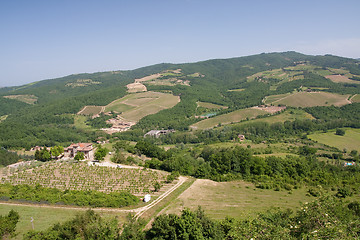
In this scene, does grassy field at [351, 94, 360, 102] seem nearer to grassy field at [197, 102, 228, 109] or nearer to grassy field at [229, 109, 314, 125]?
grassy field at [229, 109, 314, 125]

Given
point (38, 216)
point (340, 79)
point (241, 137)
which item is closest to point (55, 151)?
point (38, 216)

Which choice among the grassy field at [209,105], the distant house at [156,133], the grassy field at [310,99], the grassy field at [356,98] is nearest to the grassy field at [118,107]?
the distant house at [156,133]

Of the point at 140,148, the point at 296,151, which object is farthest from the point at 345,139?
the point at 140,148

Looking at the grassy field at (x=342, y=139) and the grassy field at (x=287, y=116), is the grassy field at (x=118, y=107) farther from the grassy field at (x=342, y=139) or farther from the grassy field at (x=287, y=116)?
the grassy field at (x=342, y=139)

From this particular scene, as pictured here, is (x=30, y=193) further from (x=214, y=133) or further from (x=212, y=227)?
(x=214, y=133)

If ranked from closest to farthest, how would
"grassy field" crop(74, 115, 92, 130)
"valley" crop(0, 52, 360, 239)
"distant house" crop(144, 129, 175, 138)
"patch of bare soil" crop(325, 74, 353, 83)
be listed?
1. "valley" crop(0, 52, 360, 239)
2. "distant house" crop(144, 129, 175, 138)
3. "grassy field" crop(74, 115, 92, 130)
4. "patch of bare soil" crop(325, 74, 353, 83)

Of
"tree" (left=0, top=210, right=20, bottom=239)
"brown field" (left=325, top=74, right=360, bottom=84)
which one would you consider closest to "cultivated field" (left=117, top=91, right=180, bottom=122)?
"tree" (left=0, top=210, right=20, bottom=239)

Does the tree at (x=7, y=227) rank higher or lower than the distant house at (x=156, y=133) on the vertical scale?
higher
